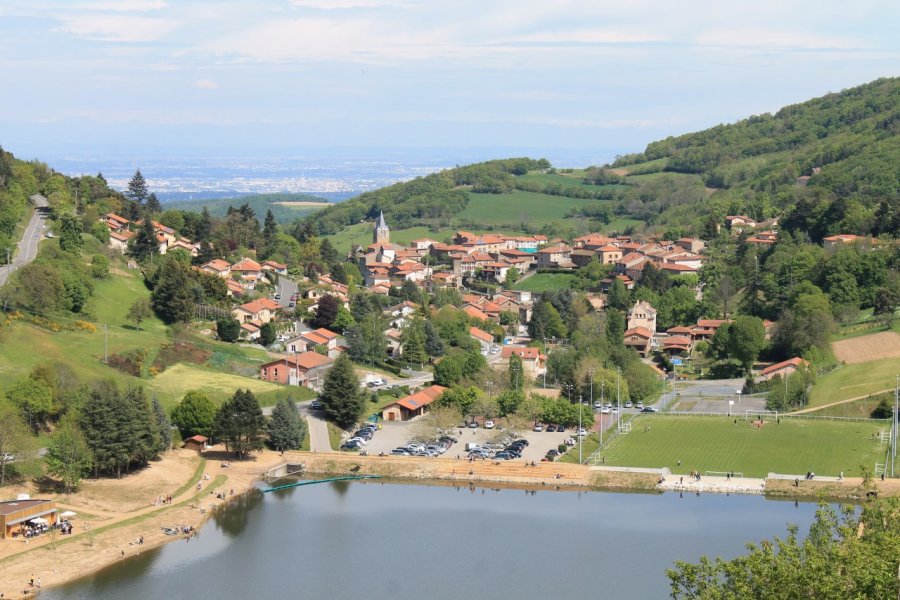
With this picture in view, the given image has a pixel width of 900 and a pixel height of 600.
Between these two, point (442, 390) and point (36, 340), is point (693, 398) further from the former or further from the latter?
point (36, 340)

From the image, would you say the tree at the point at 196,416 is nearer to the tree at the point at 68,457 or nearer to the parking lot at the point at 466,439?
the parking lot at the point at 466,439

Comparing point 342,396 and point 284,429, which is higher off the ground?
point 342,396

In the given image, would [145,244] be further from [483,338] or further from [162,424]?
[162,424]

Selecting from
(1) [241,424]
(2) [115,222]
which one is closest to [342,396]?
(1) [241,424]

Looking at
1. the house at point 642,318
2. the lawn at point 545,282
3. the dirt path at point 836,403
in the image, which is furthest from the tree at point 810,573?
the lawn at point 545,282

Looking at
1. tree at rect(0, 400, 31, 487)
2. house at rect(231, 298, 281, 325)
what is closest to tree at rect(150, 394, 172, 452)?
tree at rect(0, 400, 31, 487)

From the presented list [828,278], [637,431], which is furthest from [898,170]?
[637,431]

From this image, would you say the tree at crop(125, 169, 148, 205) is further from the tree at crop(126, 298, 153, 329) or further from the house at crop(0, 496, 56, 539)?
the house at crop(0, 496, 56, 539)
